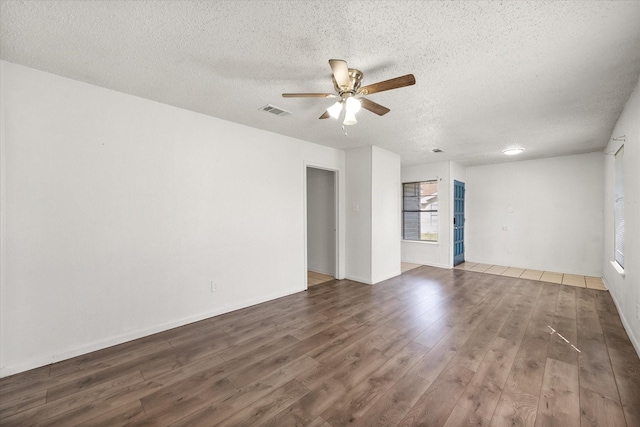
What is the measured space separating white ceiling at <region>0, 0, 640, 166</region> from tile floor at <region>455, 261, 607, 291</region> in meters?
3.07

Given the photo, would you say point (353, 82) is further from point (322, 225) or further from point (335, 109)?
point (322, 225)

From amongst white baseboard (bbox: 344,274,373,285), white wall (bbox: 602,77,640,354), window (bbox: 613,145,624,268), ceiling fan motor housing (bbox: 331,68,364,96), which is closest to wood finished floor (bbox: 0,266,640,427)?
white wall (bbox: 602,77,640,354)

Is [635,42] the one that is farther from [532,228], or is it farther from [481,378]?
[532,228]

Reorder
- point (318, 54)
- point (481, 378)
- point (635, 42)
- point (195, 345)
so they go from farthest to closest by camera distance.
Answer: point (195, 345) → point (481, 378) → point (318, 54) → point (635, 42)

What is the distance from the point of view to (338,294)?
13.8 ft

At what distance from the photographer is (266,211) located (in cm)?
389

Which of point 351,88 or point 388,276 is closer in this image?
point 351,88

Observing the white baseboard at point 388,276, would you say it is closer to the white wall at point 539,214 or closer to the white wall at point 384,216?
the white wall at point 384,216

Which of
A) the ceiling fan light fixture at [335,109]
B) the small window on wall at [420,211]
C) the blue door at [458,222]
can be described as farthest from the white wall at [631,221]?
the small window on wall at [420,211]

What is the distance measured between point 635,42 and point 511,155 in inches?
153

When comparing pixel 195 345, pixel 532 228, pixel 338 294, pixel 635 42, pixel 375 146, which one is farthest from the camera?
pixel 532 228

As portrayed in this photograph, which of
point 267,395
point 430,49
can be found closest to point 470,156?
point 430,49

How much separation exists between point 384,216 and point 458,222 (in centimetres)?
250

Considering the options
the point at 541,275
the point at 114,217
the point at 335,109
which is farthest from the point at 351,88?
the point at 541,275
